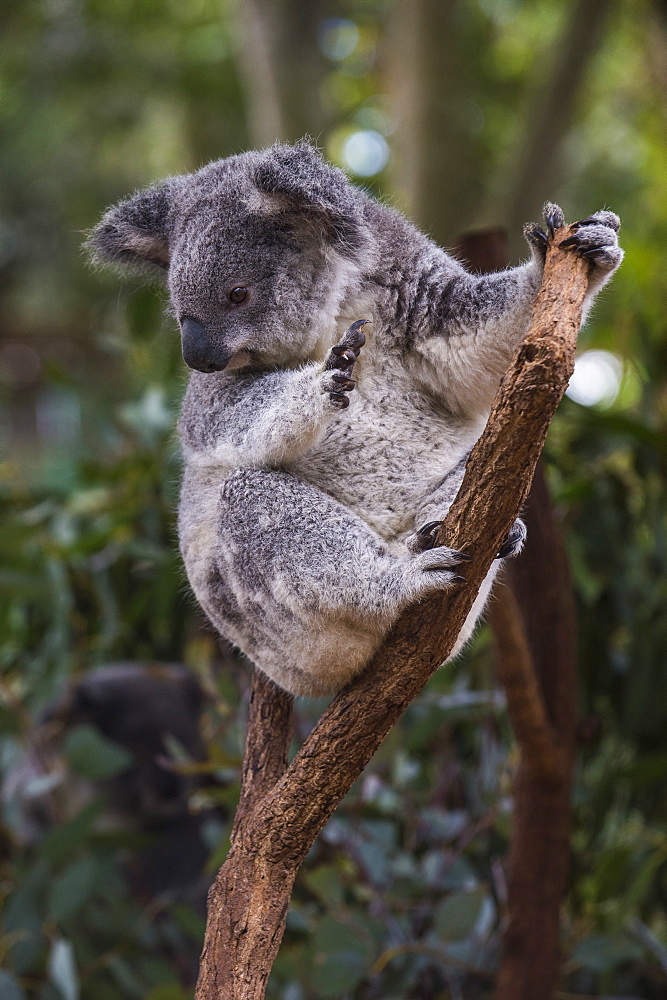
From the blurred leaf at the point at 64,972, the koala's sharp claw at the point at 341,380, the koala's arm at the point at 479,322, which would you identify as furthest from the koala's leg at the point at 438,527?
the blurred leaf at the point at 64,972

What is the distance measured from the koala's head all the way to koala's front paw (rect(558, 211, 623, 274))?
15.4 inches

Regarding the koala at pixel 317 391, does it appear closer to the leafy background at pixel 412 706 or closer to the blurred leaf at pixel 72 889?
the leafy background at pixel 412 706

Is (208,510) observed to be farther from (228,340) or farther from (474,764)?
(474,764)

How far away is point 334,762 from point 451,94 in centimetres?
400

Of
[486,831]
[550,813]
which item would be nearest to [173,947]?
[486,831]

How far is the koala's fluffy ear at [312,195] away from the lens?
1547mm

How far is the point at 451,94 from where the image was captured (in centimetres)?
457

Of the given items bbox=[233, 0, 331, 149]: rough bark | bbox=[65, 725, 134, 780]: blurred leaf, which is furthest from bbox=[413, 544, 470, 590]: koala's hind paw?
bbox=[233, 0, 331, 149]: rough bark

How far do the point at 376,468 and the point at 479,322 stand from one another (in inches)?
11.9

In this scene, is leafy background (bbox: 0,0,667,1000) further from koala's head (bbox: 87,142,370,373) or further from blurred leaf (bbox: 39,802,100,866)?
koala's head (bbox: 87,142,370,373)

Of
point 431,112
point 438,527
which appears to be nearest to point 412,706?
point 438,527

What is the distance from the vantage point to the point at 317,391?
4.74 ft

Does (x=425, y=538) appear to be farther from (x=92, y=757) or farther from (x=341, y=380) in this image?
(x=92, y=757)

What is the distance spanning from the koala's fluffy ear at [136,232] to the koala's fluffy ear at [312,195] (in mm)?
253
